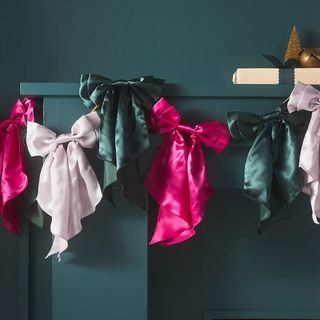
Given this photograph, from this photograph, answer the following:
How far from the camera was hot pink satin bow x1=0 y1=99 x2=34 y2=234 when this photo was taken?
4.00 ft

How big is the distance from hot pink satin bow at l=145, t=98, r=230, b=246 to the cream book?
0.59ft

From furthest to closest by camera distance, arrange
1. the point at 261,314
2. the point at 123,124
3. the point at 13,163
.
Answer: the point at 261,314 < the point at 13,163 < the point at 123,124

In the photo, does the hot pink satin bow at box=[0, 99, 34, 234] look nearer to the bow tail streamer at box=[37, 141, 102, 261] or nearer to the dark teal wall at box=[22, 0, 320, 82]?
the bow tail streamer at box=[37, 141, 102, 261]

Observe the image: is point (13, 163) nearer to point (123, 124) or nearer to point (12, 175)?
point (12, 175)

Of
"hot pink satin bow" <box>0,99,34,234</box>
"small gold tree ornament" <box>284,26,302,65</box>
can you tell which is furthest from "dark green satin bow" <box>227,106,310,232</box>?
"hot pink satin bow" <box>0,99,34,234</box>

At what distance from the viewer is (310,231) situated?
5.09ft

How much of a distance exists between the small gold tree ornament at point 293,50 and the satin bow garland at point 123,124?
433mm

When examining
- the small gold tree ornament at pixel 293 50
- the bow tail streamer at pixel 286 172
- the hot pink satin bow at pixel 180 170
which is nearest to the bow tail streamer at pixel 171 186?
the hot pink satin bow at pixel 180 170

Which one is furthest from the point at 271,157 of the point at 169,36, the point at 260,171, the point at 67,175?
the point at 169,36

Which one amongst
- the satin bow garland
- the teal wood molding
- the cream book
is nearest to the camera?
the satin bow garland

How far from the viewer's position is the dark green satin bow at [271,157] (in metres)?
1.17

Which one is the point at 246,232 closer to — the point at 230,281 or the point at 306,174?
the point at 230,281

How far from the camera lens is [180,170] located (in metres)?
1.19

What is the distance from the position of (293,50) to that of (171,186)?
0.56 m
